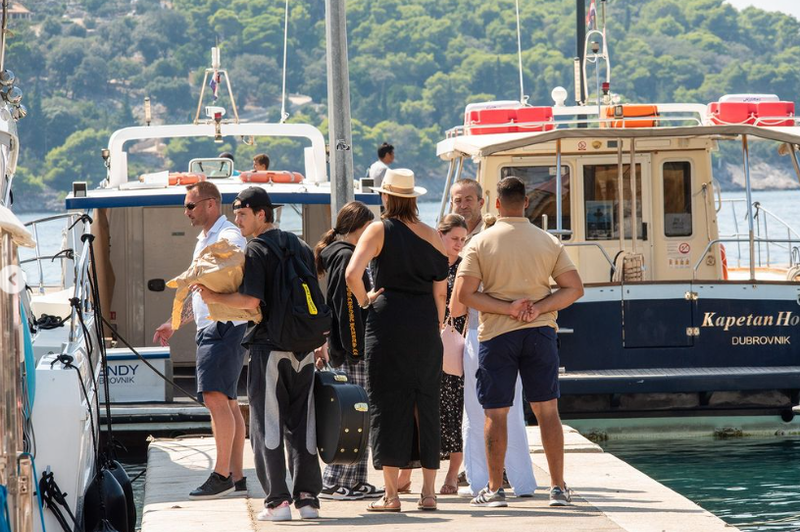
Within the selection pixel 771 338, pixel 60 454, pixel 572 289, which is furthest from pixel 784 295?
pixel 60 454

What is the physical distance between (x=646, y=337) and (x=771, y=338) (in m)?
1.11

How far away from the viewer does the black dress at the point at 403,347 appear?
7023 mm

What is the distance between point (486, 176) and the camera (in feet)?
47.3

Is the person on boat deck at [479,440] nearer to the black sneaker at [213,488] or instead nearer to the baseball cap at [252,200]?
the baseball cap at [252,200]

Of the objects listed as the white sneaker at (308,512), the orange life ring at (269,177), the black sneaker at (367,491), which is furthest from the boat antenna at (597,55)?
the white sneaker at (308,512)

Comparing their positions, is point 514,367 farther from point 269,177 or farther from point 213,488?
point 269,177

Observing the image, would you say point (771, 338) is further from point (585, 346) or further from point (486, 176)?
point (486, 176)

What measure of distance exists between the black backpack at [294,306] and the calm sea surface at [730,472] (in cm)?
372

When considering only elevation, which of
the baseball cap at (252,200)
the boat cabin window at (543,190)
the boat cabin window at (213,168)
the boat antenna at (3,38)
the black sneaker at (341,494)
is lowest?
the black sneaker at (341,494)

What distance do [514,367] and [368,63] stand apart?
8443cm

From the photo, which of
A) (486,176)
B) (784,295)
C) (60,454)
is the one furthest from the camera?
(486,176)

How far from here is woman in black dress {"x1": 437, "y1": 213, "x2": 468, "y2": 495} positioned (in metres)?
7.85

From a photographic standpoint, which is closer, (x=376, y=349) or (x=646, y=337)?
(x=376, y=349)

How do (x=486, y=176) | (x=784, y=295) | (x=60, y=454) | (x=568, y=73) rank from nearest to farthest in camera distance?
1. (x=60, y=454)
2. (x=784, y=295)
3. (x=486, y=176)
4. (x=568, y=73)
